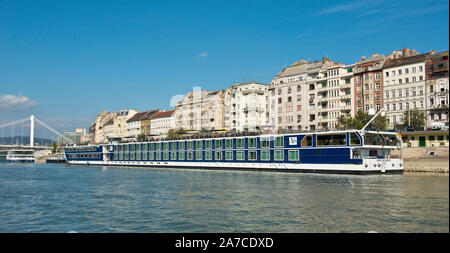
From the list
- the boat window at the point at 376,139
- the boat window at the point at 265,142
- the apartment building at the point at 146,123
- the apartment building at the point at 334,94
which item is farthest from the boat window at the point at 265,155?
the apartment building at the point at 146,123

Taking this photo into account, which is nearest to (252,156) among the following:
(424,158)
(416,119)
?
(424,158)

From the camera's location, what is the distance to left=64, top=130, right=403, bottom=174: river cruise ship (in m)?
48.4

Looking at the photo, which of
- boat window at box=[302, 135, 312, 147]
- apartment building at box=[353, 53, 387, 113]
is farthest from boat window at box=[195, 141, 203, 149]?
A: apartment building at box=[353, 53, 387, 113]

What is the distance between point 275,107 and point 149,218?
248 ft

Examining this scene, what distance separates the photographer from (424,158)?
50.8 meters

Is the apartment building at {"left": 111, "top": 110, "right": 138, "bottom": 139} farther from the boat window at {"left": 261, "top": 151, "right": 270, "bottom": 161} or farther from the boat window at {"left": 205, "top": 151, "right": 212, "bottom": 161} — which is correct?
the boat window at {"left": 261, "top": 151, "right": 270, "bottom": 161}

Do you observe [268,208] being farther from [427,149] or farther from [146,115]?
[146,115]

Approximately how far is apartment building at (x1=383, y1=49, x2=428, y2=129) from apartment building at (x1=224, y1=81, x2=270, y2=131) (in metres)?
32.5

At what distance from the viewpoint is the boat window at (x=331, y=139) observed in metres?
49.6
